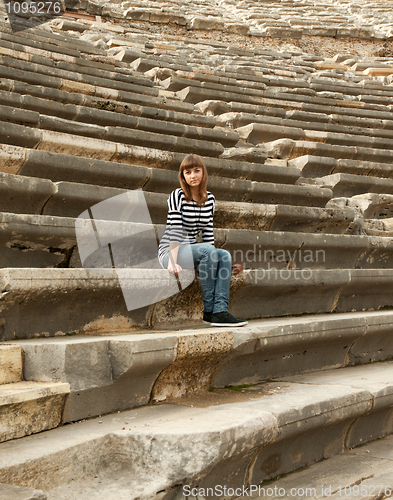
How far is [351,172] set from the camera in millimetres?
5062

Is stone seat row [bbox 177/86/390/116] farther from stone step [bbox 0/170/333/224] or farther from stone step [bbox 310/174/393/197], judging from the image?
stone step [bbox 0/170/333/224]

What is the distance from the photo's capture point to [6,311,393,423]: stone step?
5.62 ft

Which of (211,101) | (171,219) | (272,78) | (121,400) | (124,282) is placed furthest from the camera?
(272,78)

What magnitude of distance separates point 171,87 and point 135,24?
4455 millimetres

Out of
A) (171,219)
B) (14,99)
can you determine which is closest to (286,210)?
(171,219)

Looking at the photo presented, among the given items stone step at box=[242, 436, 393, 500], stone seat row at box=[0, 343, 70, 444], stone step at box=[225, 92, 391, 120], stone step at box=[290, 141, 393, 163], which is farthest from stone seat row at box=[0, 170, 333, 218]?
stone step at box=[225, 92, 391, 120]

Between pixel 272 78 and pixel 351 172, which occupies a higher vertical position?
pixel 272 78

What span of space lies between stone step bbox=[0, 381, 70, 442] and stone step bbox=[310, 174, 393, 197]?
351 centimetres

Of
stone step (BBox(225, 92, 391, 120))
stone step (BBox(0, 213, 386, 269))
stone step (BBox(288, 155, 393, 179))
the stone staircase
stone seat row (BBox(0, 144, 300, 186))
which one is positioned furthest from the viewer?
stone step (BBox(225, 92, 391, 120))

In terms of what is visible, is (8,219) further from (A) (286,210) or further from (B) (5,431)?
(A) (286,210)

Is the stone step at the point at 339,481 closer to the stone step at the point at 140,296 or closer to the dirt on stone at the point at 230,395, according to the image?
the dirt on stone at the point at 230,395

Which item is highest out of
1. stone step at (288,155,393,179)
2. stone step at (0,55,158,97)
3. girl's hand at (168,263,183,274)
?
stone step at (0,55,158,97)

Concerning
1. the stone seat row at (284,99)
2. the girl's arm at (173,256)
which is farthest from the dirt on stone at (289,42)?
the girl's arm at (173,256)

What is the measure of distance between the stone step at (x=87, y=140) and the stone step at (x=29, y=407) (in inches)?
74.8
